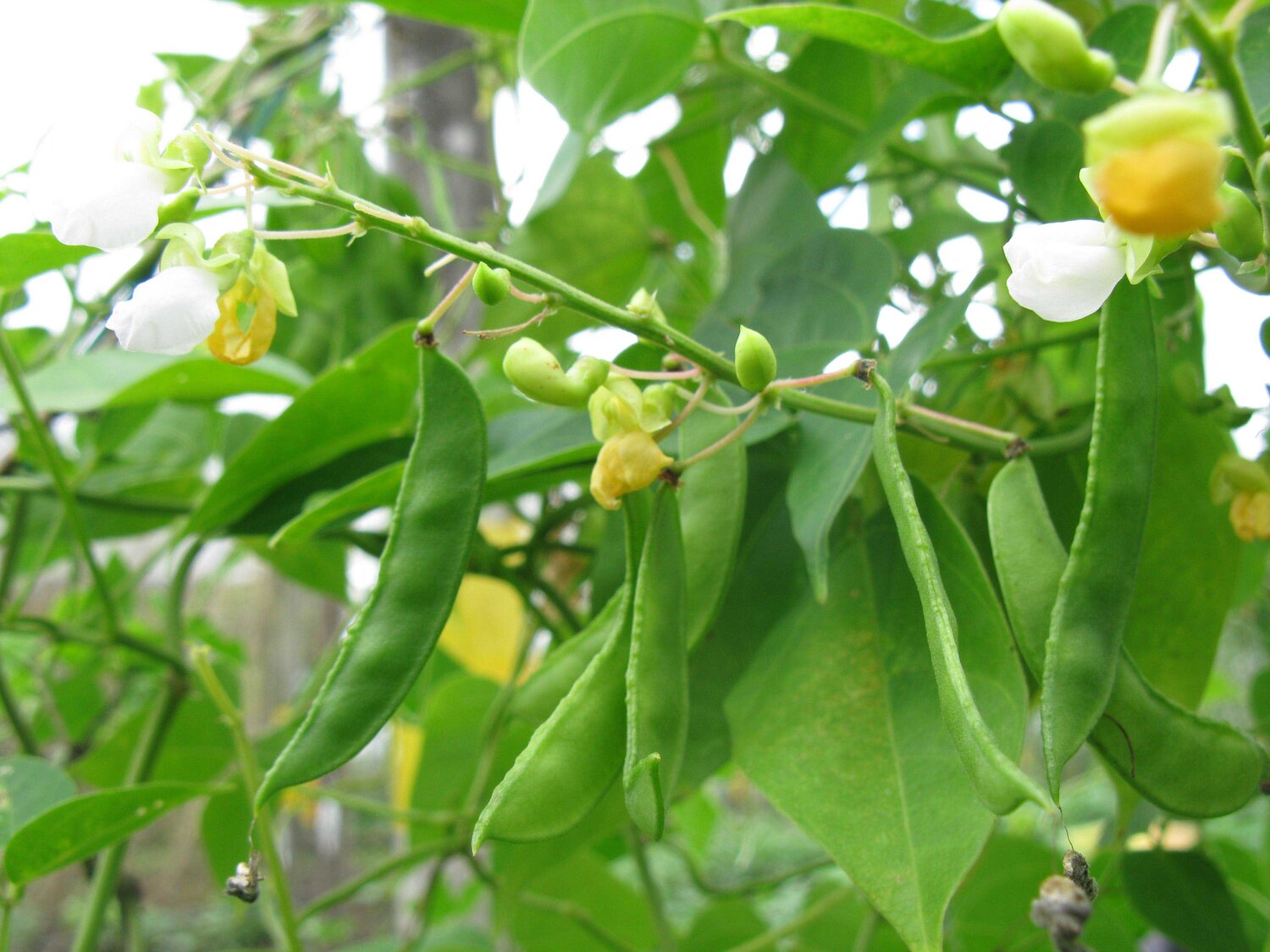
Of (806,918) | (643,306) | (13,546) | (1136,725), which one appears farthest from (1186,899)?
(13,546)

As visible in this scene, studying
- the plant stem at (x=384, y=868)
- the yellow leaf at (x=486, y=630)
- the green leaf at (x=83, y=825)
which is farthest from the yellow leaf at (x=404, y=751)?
the green leaf at (x=83, y=825)

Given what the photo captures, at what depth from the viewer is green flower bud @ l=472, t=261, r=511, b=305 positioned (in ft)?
1.27

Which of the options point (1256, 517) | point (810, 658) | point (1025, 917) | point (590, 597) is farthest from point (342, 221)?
point (1025, 917)

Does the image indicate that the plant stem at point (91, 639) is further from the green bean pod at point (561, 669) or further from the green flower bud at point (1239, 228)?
the green flower bud at point (1239, 228)

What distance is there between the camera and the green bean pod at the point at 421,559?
45cm

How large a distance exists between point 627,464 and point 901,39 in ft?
0.96

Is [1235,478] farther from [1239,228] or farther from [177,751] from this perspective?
[177,751]

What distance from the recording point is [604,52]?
667mm

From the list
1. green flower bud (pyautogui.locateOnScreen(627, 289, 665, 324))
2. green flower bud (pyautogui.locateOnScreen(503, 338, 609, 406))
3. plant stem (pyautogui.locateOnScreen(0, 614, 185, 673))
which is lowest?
plant stem (pyautogui.locateOnScreen(0, 614, 185, 673))

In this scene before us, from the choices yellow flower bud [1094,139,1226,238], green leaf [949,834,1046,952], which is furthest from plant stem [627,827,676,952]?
yellow flower bud [1094,139,1226,238]

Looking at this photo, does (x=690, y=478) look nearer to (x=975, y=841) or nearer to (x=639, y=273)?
(x=975, y=841)

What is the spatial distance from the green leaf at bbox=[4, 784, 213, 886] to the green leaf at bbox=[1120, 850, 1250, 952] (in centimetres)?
67

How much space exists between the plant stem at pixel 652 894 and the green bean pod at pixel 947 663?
0.51 meters

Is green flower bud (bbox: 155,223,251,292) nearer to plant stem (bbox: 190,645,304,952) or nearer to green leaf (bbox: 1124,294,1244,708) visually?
plant stem (bbox: 190,645,304,952)
